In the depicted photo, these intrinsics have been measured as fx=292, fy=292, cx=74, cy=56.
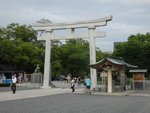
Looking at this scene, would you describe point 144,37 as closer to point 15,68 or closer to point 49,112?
point 15,68

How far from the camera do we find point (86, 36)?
3466 cm

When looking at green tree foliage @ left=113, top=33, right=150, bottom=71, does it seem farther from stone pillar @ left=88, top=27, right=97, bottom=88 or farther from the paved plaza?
the paved plaza

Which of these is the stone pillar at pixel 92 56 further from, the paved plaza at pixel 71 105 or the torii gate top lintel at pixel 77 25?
the paved plaza at pixel 71 105

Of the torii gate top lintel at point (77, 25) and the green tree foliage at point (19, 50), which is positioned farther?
the green tree foliage at point (19, 50)

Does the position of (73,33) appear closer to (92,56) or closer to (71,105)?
(92,56)

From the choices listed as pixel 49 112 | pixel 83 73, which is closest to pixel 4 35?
pixel 83 73

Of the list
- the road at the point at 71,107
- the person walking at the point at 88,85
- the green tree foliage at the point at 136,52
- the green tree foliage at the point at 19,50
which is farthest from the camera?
the green tree foliage at the point at 136,52

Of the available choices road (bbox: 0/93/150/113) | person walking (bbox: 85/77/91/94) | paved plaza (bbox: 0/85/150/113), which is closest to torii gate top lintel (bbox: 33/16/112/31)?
person walking (bbox: 85/77/91/94)

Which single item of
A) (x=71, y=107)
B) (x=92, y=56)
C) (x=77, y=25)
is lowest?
(x=71, y=107)

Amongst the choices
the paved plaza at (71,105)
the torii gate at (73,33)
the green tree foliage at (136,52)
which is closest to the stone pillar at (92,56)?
the torii gate at (73,33)

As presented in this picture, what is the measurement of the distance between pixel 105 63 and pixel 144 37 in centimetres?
3211

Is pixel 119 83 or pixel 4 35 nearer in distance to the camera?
pixel 119 83

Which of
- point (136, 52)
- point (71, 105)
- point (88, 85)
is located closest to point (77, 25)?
point (88, 85)

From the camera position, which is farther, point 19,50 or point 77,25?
point 19,50
